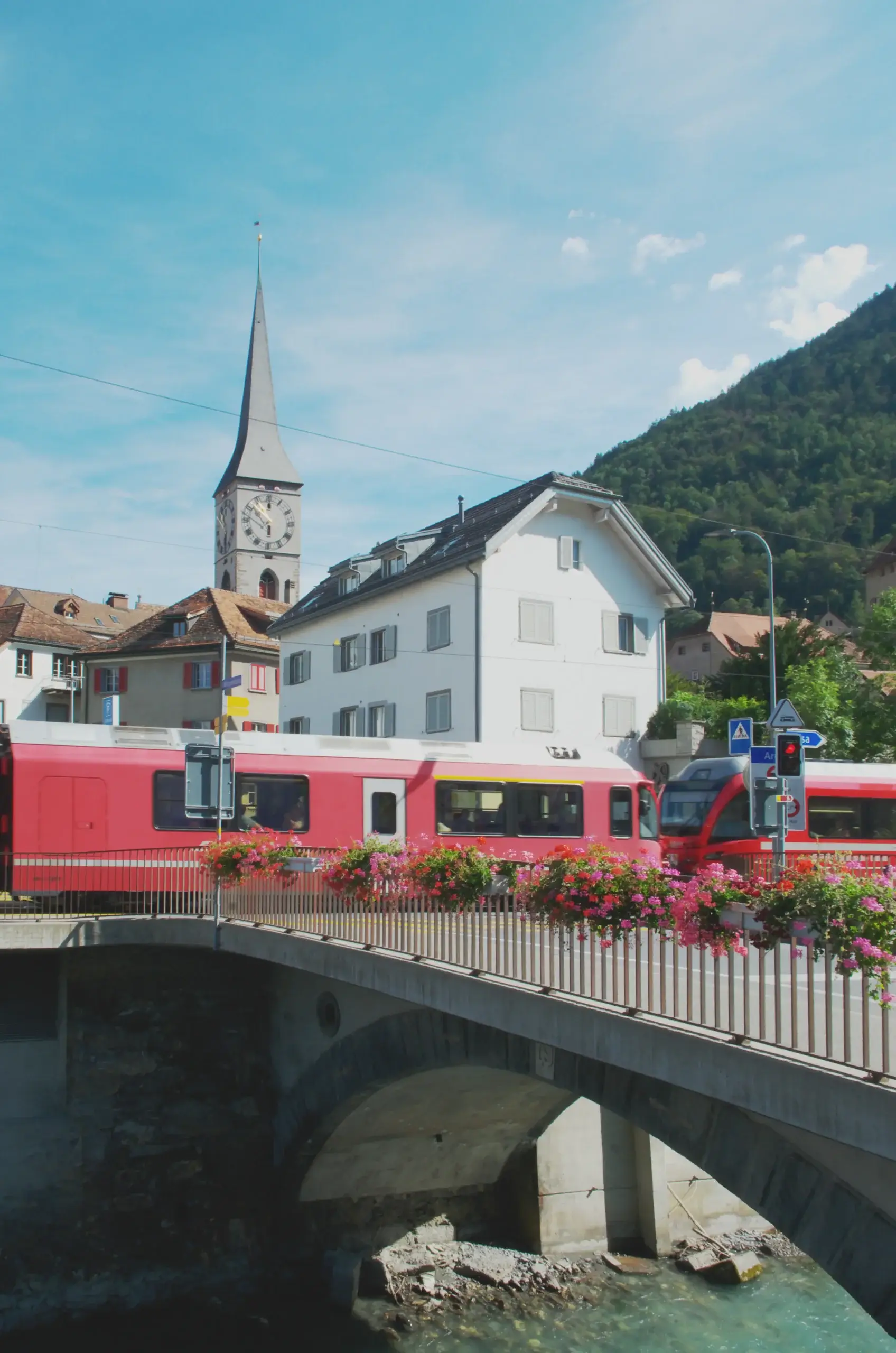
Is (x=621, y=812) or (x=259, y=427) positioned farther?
(x=259, y=427)

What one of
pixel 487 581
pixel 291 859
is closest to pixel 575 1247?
pixel 291 859

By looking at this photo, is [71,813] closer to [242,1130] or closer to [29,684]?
[242,1130]

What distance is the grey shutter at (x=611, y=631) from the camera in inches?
1534

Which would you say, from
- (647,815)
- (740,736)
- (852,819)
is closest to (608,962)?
(740,736)

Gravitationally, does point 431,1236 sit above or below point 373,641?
below

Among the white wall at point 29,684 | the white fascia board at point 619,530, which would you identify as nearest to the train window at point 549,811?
the white fascia board at point 619,530

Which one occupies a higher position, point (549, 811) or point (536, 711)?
point (536, 711)

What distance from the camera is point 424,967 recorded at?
10.8 metres

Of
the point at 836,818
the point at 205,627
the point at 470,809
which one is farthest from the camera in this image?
the point at 205,627

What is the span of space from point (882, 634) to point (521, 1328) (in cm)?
3346

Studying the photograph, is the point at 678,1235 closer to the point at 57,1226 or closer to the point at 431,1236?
the point at 431,1236

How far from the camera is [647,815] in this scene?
23.9 metres

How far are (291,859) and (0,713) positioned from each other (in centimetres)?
4882

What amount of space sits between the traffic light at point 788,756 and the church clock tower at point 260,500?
228 feet
